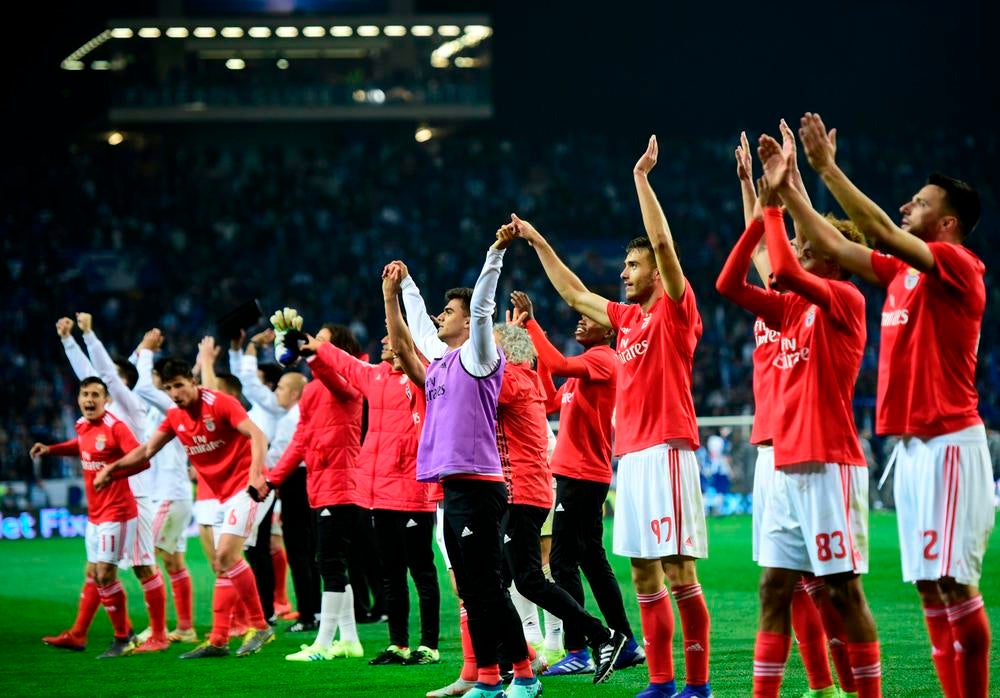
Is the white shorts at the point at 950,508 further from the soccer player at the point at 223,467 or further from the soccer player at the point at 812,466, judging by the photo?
the soccer player at the point at 223,467

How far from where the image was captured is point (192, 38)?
42656 millimetres

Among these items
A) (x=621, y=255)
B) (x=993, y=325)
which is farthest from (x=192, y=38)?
(x=993, y=325)

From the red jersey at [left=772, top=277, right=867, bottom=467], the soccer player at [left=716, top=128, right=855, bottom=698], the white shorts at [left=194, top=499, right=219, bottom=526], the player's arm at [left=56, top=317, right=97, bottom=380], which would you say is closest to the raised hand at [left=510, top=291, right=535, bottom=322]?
the soccer player at [left=716, top=128, right=855, bottom=698]

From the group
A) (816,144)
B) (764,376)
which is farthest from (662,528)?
(816,144)

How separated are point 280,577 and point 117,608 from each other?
115 inches

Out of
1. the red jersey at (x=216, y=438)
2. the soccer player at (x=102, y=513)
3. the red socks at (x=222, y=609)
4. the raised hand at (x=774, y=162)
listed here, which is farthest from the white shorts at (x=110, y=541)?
the raised hand at (x=774, y=162)

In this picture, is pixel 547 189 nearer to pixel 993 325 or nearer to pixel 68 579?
pixel 993 325

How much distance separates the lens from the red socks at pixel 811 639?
6.77m

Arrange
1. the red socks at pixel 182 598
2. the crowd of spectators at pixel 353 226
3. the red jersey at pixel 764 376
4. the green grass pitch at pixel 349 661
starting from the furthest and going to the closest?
1. the crowd of spectators at pixel 353 226
2. the red socks at pixel 182 598
3. the green grass pitch at pixel 349 661
4. the red jersey at pixel 764 376

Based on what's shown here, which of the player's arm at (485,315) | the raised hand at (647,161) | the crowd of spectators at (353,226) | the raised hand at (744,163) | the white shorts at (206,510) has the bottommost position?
the white shorts at (206,510)

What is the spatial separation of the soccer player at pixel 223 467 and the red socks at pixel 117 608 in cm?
64

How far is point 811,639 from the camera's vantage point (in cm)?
682

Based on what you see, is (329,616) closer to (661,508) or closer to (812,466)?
(661,508)

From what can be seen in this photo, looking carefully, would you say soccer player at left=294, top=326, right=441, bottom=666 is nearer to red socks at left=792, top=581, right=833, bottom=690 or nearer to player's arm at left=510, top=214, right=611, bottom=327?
player's arm at left=510, top=214, right=611, bottom=327
